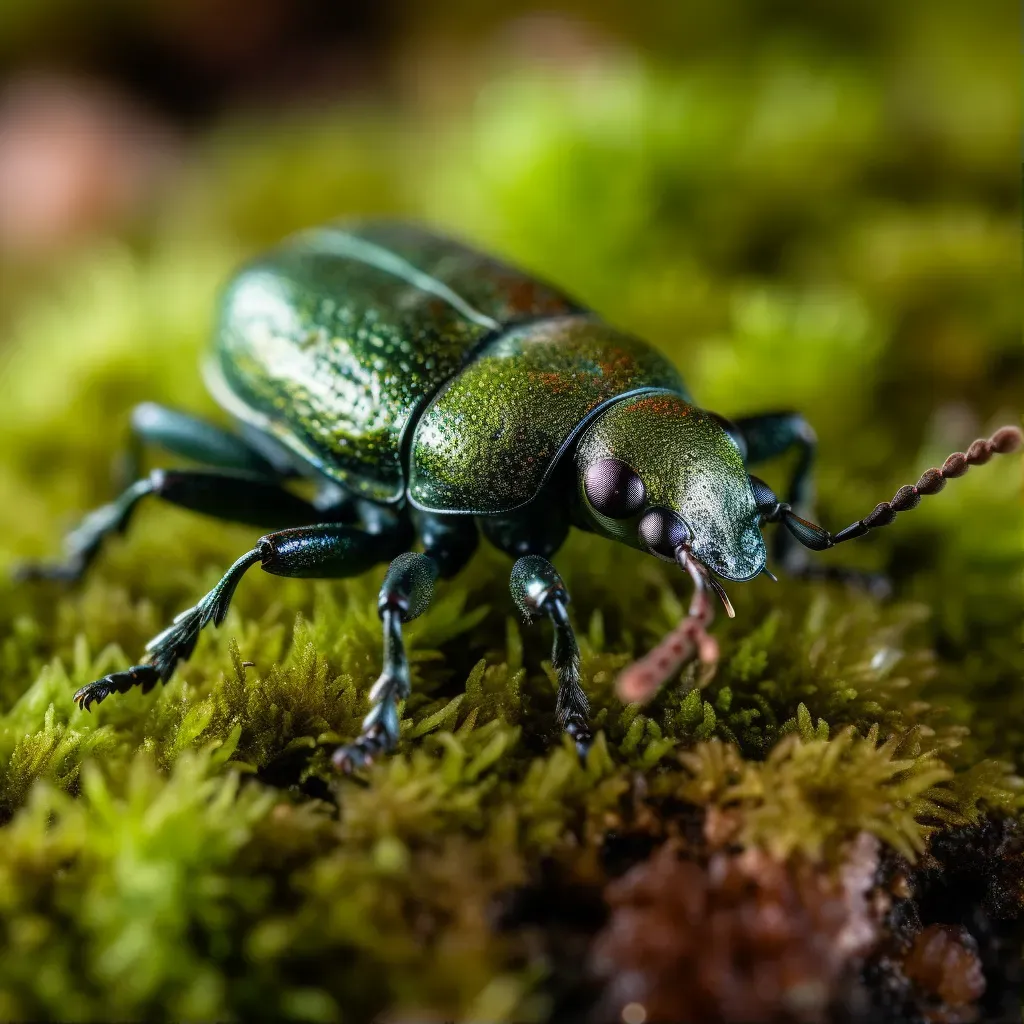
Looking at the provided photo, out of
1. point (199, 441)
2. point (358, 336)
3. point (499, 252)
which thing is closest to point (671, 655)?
point (358, 336)

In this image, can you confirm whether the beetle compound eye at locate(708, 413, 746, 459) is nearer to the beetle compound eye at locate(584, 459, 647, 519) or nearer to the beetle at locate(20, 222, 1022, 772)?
the beetle at locate(20, 222, 1022, 772)

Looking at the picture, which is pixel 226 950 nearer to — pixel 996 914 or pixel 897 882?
pixel 897 882

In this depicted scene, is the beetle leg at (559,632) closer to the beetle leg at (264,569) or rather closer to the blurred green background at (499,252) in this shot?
the blurred green background at (499,252)

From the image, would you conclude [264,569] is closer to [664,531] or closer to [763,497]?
[664,531]

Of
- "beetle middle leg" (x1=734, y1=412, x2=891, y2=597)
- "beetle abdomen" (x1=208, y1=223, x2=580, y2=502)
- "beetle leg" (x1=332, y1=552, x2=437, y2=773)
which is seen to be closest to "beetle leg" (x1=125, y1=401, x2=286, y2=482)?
"beetle abdomen" (x1=208, y1=223, x2=580, y2=502)

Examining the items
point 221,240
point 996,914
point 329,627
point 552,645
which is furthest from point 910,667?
point 221,240
